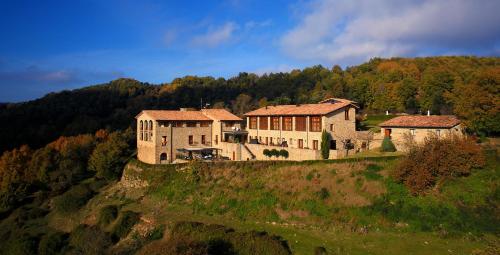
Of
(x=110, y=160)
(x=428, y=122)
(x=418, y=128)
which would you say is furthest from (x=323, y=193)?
(x=110, y=160)

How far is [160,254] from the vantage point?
19.7 meters

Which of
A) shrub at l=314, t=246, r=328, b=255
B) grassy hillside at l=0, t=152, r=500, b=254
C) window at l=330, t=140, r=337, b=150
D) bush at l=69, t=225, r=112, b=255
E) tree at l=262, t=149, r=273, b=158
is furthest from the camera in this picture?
tree at l=262, t=149, r=273, b=158

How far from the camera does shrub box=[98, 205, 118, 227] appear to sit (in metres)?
35.0

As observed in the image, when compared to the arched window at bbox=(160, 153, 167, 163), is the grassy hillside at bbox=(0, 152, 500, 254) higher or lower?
lower

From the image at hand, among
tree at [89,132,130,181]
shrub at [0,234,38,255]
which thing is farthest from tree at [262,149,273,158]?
shrub at [0,234,38,255]

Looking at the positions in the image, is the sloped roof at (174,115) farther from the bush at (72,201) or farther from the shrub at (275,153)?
the shrub at (275,153)

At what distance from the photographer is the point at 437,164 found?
2728 cm

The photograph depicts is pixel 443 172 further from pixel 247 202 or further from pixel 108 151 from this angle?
pixel 108 151

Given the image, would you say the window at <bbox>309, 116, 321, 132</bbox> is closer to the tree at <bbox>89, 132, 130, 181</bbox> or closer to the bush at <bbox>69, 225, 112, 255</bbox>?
the bush at <bbox>69, 225, 112, 255</bbox>

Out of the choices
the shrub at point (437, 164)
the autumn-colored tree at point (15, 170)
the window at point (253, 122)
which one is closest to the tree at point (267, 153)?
the window at point (253, 122)

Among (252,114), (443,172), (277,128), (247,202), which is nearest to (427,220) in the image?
(443,172)

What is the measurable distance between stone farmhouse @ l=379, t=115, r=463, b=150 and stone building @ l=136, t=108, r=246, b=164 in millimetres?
18258

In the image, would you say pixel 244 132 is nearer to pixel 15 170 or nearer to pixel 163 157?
pixel 163 157

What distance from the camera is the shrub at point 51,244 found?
31.8 m
